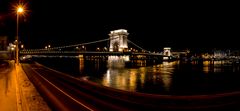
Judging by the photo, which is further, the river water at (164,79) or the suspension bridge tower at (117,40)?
the suspension bridge tower at (117,40)

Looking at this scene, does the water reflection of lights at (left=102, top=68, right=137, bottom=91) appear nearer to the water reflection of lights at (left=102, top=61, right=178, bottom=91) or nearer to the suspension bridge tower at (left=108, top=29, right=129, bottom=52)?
the water reflection of lights at (left=102, top=61, right=178, bottom=91)

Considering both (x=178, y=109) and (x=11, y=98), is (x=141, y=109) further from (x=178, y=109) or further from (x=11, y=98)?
(x=11, y=98)

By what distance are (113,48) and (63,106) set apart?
144643mm

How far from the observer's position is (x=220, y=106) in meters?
14.3

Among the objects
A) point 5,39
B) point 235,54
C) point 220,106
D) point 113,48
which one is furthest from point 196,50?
point 220,106

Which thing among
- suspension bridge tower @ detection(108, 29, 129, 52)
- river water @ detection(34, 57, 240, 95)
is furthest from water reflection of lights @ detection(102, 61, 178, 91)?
suspension bridge tower @ detection(108, 29, 129, 52)

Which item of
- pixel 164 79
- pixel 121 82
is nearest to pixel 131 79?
pixel 121 82

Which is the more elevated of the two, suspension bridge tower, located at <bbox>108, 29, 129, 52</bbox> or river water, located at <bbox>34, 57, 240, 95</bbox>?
suspension bridge tower, located at <bbox>108, 29, 129, 52</bbox>

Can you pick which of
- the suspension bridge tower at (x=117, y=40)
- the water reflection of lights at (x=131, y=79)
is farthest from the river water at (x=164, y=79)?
the suspension bridge tower at (x=117, y=40)

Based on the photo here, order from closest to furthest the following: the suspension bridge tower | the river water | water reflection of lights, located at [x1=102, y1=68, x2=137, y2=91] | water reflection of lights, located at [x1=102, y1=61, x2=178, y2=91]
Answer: water reflection of lights, located at [x1=102, y1=68, x2=137, y2=91], the river water, water reflection of lights, located at [x1=102, y1=61, x2=178, y2=91], the suspension bridge tower

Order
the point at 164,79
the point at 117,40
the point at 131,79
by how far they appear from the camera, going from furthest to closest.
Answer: the point at 117,40, the point at 164,79, the point at 131,79

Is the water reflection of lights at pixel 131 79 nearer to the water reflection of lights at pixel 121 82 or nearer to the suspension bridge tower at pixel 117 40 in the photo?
the water reflection of lights at pixel 121 82

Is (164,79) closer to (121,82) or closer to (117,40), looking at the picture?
(121,82)

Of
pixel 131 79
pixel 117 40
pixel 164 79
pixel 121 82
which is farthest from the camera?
pixel 117 40
